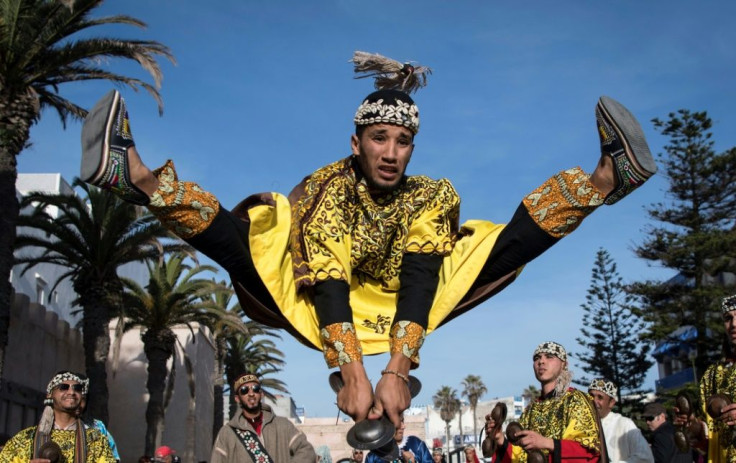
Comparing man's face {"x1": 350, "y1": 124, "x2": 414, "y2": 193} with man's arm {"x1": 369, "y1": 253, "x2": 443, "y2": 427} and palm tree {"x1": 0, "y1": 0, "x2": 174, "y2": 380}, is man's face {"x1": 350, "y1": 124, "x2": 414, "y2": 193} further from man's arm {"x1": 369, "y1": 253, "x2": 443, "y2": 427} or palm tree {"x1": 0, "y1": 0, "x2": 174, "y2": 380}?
palm tree {"x1": 0, "y1": 0, "x2": 174, "y2": 380}

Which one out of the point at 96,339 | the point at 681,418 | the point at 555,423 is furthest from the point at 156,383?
the point at 681,418

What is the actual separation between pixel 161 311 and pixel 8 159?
1039cm

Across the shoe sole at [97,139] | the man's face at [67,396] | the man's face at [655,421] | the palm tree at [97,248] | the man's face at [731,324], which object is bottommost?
the man's face at [655,421]

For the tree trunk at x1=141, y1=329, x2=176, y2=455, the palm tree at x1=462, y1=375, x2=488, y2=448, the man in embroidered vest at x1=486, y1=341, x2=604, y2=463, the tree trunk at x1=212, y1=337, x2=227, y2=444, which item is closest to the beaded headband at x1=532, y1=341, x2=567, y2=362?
the man in embroidered vest at x1=486, y1=341, x2=604, y2=463

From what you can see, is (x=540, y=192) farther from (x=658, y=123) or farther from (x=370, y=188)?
(x=658, y=123)

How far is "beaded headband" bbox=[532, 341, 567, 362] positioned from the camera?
20.3 feet

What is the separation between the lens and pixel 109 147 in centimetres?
383

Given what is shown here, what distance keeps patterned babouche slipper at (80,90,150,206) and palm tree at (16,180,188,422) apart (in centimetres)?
1693

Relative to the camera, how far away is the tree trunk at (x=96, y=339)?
69.5ft

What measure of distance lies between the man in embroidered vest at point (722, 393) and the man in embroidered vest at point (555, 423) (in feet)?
1.91

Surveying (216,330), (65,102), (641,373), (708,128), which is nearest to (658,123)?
(708,128)

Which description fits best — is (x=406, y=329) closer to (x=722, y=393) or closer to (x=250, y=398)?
(x=722, y=393)

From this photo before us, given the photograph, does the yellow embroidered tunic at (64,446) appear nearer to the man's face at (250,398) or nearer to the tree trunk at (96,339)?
the man's face at (250,398)

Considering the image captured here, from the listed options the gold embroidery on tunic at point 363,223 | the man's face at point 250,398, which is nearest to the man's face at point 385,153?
the gold embroidery on tunic at point 363,223
